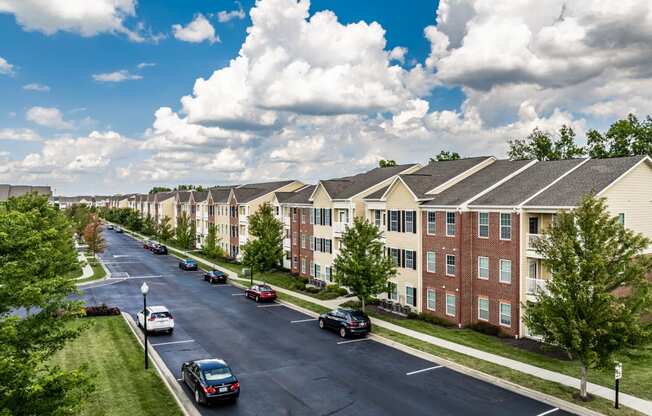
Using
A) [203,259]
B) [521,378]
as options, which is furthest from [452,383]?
[203,259]

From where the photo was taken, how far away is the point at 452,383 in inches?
846

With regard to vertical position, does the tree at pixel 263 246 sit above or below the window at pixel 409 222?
below

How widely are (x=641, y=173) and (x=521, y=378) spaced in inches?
625

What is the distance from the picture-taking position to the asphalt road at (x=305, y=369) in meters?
18.9

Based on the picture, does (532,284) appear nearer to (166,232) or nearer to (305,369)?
(305,369)

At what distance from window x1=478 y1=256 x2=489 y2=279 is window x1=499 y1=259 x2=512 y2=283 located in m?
1.04

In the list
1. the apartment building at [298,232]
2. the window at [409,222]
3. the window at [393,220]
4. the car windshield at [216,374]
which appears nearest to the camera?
the car windshield at [216,374]

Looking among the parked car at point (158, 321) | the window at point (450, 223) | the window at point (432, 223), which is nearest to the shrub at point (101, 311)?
the parked car at point (158, 321)

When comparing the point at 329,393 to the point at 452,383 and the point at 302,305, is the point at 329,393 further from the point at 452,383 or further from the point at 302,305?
the point at 302,305

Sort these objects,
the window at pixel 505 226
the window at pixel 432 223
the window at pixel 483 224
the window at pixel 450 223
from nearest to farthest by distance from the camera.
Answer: the window at pixel 505 226 < the window at pixel 483 224 < the window at pixel 450 223 < the window at pixel 432 223

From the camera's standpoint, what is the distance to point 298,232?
2149 inches

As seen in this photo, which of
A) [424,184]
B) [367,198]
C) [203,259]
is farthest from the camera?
[203,259]

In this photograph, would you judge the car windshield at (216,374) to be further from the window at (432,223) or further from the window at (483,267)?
the window at (432,223)

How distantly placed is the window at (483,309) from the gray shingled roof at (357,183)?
16.4m
